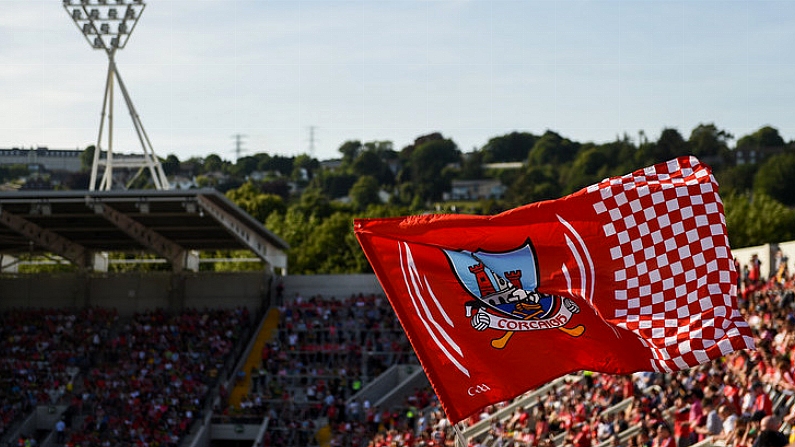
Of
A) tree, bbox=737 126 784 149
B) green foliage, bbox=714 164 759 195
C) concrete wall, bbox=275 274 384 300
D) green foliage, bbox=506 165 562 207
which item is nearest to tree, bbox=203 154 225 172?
concrete wall, bbox=275 274 384 300

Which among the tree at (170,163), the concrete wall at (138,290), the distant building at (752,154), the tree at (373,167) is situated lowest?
the concrete wall at (138,290)

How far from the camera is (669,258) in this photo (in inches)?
445

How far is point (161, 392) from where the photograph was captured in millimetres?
34656

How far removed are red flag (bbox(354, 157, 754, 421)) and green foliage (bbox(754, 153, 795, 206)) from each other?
94.8 meters

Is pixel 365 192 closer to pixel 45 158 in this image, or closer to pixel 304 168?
pixel 304 168

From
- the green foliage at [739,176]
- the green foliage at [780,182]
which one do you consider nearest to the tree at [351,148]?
the green foliage at [739,176]

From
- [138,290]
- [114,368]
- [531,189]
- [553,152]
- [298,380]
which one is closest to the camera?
[298,380]

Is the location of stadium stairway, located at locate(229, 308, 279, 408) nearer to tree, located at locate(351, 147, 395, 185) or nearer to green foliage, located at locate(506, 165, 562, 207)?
green foliage, located at locate(506, 165, 562, 207)

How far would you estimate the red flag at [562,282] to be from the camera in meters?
11.1

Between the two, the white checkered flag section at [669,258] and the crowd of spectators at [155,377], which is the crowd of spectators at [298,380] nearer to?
the crowd of spectators at [155,377]

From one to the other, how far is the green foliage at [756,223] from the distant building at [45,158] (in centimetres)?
3367

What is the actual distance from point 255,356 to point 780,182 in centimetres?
7476

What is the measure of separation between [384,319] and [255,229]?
4.72 meters

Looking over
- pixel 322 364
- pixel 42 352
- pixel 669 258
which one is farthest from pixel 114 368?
pixel 669 258
